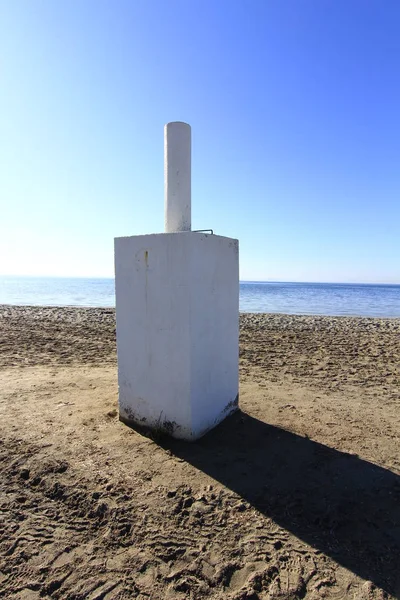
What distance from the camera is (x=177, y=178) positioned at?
4141 mm

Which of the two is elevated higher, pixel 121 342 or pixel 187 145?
pixel 187 145

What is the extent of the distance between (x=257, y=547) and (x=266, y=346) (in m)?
7.59

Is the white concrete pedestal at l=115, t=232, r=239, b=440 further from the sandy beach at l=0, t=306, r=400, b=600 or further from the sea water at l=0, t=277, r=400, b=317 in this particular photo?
the sea water at l=0, t=277, r=400, b=317

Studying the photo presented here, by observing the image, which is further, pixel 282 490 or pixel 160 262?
pixel 160 262

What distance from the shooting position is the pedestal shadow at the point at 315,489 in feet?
8.34

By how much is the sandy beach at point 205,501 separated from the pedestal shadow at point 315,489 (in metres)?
0.01

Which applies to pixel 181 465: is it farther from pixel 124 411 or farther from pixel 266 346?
pixel 266 346

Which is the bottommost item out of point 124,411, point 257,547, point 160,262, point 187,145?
point 257,547

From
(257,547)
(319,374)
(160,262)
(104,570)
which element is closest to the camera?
(104,570)

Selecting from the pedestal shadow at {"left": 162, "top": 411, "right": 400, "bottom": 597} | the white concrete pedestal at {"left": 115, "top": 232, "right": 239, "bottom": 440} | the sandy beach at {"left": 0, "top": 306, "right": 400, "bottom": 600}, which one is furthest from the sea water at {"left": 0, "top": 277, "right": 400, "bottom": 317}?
the pedestal shadow at {"left": 162, "top": 411, "right": 400, "bottom": 597}

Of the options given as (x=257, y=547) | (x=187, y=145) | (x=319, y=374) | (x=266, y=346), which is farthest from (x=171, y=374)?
(x=266, y=346)

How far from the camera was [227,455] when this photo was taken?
3668 mm

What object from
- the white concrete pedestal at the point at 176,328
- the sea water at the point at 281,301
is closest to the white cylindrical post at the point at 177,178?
the white concrete pedestal at the point at 176,328

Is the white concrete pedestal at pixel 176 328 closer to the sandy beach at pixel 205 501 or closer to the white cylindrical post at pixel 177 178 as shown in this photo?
the sandy beach at pixel 205 501
